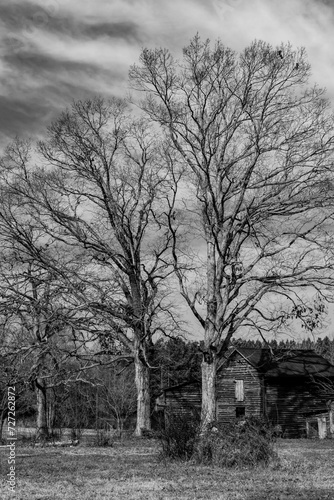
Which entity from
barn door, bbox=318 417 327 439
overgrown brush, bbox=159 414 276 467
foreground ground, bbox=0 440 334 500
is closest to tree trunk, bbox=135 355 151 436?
foreground ground, bbox=0 440 334 500

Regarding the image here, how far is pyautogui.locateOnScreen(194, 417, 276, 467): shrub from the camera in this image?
47.9 feet

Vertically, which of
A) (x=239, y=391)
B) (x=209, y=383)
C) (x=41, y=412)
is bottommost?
(x=41, y=412)

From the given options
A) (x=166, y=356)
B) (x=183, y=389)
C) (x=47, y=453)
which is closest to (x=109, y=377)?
(x=183, y=389)

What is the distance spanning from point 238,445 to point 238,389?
30.0m

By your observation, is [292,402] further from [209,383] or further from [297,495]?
[297,495]

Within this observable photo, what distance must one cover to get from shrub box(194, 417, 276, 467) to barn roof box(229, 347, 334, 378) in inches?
1048

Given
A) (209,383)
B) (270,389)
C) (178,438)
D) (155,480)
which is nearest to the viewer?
(155,480)

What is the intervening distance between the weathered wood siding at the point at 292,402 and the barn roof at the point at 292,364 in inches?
21.9

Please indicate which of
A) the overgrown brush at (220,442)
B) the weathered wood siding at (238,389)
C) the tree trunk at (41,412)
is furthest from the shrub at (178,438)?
the weathered wood siding at (238,389)

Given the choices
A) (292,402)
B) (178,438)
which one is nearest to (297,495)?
(178,438)

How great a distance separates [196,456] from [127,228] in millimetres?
14656

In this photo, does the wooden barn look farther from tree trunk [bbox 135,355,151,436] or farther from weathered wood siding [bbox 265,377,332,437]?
tree trunk [bbox 135,355,151,436]

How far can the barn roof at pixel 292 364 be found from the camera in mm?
42125

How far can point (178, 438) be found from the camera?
15.6 m
